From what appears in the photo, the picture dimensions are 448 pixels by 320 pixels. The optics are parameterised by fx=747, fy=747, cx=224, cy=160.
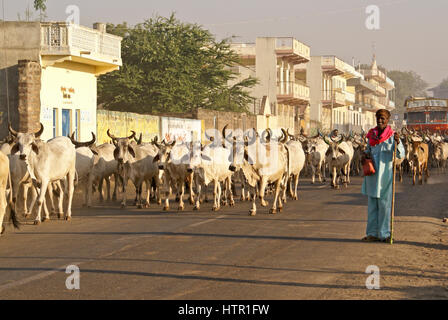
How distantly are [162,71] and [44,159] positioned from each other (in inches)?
1176

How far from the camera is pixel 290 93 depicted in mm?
61906

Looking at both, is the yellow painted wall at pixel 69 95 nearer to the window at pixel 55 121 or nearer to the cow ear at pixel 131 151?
the window at pixel 55 121

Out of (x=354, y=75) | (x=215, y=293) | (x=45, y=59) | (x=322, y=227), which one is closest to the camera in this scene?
(x=215, y=293)

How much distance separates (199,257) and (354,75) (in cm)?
8237

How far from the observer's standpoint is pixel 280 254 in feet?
34.7

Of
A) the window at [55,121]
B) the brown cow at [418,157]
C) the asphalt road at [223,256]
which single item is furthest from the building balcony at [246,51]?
the asphalt road at [223,256]

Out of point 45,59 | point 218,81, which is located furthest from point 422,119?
point 45,59

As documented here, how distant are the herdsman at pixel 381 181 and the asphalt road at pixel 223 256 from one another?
0.41 metres

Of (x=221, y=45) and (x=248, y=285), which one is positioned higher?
(x=221, y=45)

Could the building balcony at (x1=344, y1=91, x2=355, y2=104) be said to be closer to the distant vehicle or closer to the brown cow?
the distant vehicle

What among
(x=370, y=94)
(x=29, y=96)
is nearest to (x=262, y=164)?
(x=29, y=96)

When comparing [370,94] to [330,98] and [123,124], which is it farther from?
[123,124]

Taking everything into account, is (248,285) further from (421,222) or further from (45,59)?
(45,59)
